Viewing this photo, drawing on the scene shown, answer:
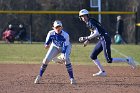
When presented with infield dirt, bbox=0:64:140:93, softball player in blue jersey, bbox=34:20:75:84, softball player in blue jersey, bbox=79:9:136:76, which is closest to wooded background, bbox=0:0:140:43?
infield dirt, bbox=0:64:140:93

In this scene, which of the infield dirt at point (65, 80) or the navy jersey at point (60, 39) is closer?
the infield dirt at point (65, 80)

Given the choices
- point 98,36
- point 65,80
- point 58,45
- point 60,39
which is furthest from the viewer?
point 98,36

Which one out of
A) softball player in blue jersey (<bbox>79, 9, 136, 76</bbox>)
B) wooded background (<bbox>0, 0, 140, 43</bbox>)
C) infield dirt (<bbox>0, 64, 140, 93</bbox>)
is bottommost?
wooded background (<bbox>0, 0, 140, 43</bbox>)

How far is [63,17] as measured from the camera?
3300 centimetres

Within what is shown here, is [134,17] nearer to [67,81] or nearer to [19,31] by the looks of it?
[19,31]

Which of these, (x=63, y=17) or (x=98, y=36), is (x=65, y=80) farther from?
(x=63, y=17)

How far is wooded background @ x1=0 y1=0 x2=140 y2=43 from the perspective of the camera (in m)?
32.9

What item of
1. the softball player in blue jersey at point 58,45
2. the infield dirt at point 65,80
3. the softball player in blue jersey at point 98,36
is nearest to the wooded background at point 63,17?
the infield dirt at point 65,80

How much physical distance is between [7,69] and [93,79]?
140 inches

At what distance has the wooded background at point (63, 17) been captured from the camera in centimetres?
3294

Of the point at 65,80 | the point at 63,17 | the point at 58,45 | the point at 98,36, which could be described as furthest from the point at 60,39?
the point at 63,17

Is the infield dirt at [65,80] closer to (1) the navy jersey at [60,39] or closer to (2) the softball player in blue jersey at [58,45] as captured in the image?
(2) the softball player in blue jersey at [58,45]

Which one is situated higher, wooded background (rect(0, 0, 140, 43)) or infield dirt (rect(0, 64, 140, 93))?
infield dirt (rect(0, 64, 140, 93))

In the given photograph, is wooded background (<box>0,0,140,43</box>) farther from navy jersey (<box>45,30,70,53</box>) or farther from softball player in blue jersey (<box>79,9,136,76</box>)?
navy jersey (<box>45,30,70,53</box>)
